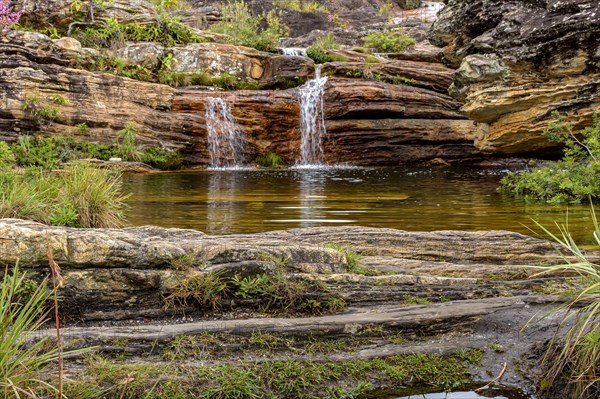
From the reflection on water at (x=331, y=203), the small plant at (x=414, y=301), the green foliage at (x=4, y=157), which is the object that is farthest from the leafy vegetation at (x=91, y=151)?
the small plant at (x=414, y=301)

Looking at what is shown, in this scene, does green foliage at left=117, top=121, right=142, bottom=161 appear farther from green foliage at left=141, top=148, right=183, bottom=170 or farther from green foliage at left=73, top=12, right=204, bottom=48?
green foliage at left=73, top=12, right=204, bottom=48

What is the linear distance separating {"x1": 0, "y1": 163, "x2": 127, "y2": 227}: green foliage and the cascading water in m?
11.3

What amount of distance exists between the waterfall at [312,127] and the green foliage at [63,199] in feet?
41.3

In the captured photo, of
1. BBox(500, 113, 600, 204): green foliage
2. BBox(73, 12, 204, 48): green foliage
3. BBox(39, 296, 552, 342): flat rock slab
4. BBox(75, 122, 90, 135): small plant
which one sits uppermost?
BBox(73, 12, 204, 48): green foliage

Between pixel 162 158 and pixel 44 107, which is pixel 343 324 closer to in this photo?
pixel 162 158

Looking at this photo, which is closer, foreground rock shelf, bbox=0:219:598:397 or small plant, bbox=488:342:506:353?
foreground rock shelf, bbox=0:219:598:397

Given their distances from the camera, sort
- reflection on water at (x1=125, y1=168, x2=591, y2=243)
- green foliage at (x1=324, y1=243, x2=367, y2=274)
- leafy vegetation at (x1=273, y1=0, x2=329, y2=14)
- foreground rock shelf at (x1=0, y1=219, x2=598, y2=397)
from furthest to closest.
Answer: leafy vegetation at (x1=273, y1=0, x2=329, y2=14) → reflection on water at (x1=125, y1=168, x2=591, y2=243) → green foliage at (x1=324, y1=243, x2=367, y2=274) → foreground rock shelf at (x1=0, y1=219, x2=598, y2=397)

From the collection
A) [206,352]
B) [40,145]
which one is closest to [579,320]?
[206,352]

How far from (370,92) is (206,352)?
Result: 1643 cm

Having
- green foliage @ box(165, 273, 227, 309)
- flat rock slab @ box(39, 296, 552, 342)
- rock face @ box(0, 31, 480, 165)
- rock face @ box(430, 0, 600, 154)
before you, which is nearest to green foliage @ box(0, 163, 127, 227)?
green foliage @ box(165, 273, 227, 309)

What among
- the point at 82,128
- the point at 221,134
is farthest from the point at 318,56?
the point at 82,128

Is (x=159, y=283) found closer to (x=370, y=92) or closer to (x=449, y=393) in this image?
(x=449, y=393)

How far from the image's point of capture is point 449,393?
131 inches

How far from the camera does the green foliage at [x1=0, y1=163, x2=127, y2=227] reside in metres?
5.55
